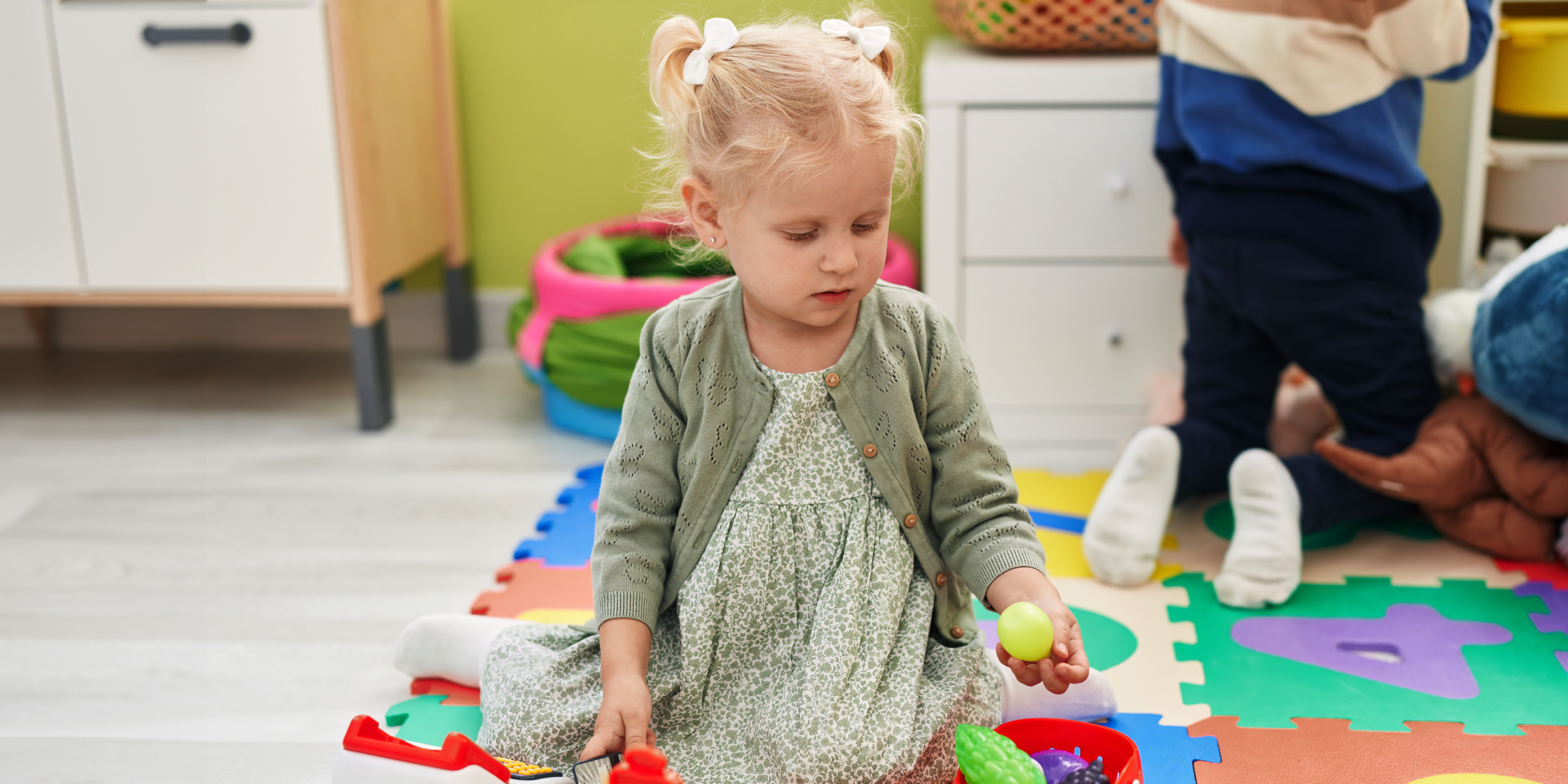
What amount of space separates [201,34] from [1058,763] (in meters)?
1.29

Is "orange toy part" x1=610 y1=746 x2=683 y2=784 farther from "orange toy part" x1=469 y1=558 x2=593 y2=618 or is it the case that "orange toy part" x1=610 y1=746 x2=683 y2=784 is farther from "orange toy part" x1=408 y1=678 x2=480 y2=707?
"orange toy part" x1=469 y1=558 x2=593 y2=618

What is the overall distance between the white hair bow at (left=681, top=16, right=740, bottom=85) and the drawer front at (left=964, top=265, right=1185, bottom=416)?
0.80 metres

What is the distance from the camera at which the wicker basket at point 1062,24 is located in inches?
60.6

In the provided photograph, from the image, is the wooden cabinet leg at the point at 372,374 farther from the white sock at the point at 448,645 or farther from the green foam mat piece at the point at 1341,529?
the green foam mat piece at the point at 1341,529

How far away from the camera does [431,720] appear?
98 centimetres

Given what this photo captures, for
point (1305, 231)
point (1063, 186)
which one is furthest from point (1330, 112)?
point (1063, 186)

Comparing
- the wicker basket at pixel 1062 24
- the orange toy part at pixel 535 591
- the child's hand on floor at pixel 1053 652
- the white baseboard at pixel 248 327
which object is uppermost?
the wicker basket at pixel 1062 24

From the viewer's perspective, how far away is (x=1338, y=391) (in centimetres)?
127

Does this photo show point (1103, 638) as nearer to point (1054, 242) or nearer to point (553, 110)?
point (1054, 242)

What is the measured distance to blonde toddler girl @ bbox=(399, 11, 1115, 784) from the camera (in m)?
0.79

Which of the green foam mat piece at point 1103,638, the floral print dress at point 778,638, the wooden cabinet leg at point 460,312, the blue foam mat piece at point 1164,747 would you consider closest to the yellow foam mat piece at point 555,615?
the floral print dress at point 778,638

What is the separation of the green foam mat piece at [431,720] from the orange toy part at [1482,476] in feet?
2.66

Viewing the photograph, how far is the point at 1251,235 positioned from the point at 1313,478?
24cm

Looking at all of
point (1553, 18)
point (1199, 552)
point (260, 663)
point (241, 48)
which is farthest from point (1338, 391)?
point (241, 48)
